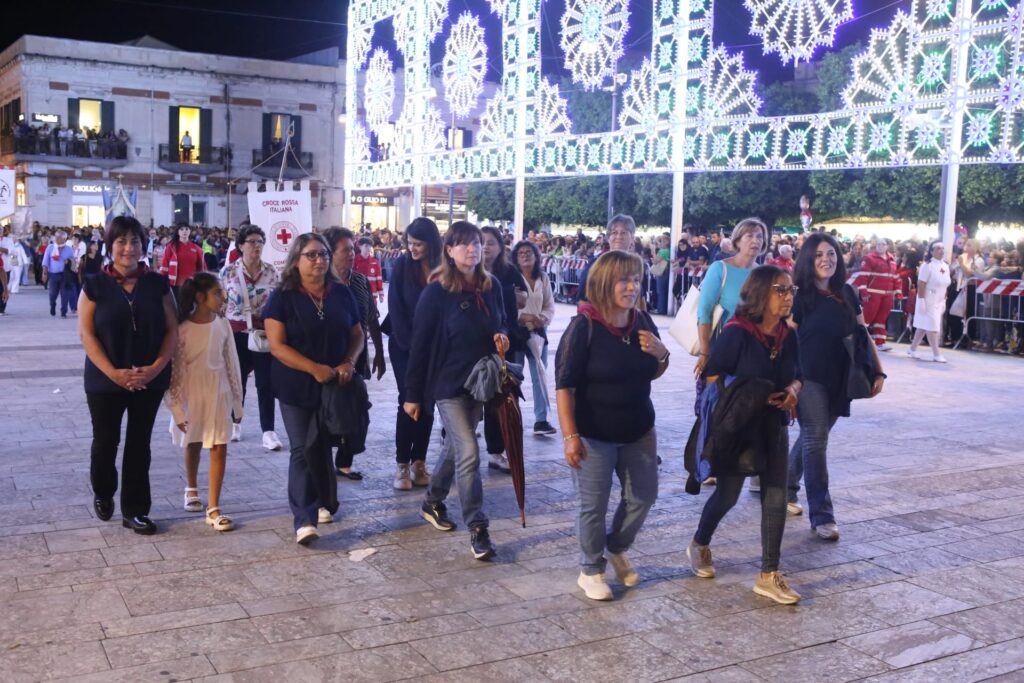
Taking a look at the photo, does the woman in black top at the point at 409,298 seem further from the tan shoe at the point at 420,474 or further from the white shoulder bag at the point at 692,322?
the white shoulder bag at the point at 692,322

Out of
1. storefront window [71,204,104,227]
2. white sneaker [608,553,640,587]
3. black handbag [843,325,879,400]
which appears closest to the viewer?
white sneaker [608,553,640,587]

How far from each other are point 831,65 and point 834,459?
74.1 feet

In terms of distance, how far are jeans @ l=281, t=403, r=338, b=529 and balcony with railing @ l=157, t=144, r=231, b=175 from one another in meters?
39.0

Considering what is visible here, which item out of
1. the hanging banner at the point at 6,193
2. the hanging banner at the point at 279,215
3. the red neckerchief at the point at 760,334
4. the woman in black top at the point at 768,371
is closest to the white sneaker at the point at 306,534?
the woman in black top at the point at 768,371

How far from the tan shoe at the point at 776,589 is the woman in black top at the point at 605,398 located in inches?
24.8

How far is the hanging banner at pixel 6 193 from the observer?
57.1 feet

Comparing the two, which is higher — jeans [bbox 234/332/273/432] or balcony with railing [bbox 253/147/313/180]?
balcony with railing [bbox 253/147/313/180]

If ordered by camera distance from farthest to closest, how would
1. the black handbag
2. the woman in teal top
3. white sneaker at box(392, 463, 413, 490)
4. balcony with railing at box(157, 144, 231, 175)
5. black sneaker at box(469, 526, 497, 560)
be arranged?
balcony with railing at box(157, 144, 231, 175)
white sneaker at box(392, 463, 413, 490)
the woman in teal top
the black handbag
black sneaker at box(469, 526, 497, 560)

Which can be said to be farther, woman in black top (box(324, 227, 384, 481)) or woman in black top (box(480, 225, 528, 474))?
woman in black top (box(480, 225, 528, 474))

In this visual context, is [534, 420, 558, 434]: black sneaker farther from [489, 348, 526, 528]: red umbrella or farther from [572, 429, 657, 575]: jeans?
[572, 429, 657, 575]: jeans

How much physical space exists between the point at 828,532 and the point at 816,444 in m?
0.48

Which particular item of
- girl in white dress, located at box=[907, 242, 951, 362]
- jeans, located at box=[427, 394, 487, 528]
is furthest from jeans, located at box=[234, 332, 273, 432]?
girl in white dress, located at box=[907, 242, 951, 362]

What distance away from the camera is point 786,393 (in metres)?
4.80

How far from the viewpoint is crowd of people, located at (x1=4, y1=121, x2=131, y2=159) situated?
3888 centimetres
